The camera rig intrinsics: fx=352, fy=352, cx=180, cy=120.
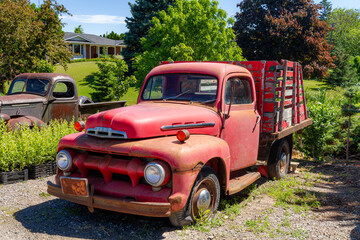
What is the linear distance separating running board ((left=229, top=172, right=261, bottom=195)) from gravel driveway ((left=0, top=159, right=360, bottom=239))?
0.37 metres

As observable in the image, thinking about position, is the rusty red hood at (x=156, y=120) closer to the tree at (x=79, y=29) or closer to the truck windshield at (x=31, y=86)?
the truck windshield at (x=31, y=86)

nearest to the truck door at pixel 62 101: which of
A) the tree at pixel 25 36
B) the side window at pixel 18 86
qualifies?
the side window at pixel 18 86

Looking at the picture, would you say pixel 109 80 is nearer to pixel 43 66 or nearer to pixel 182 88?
pixel 43 66

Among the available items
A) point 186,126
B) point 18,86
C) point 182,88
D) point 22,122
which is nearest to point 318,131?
point 182,88

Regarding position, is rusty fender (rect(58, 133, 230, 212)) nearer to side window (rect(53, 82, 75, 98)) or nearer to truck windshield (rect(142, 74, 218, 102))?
truck windshield (rect(142, 74, 218, 102))

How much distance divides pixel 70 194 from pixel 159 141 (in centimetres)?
124

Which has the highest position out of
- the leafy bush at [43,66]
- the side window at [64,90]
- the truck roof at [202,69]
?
the leafy bush at [43,66]

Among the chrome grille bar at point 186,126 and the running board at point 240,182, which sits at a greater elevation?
the chrome grille bar at point 186,126

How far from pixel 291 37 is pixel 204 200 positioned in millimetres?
19530

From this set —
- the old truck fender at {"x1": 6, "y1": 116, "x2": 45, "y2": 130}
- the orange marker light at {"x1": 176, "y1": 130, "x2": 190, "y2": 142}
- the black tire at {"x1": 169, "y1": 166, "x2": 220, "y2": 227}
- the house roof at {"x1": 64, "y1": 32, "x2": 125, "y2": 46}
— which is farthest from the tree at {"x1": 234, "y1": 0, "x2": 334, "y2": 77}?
the house roof at {"x1": 64, "y1": 32, "x2": 125, "y2": 46}

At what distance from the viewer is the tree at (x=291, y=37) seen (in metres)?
21.4

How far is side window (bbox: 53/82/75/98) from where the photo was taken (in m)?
9.04

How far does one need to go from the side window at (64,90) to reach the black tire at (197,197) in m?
5.97

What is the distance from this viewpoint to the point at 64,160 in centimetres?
442
